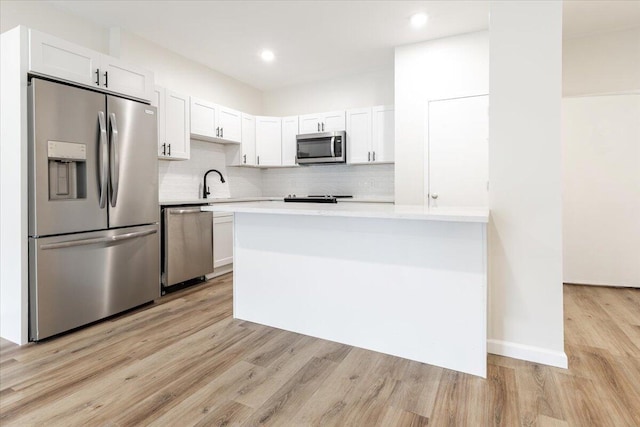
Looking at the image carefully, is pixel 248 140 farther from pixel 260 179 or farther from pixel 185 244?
pixel 185 244

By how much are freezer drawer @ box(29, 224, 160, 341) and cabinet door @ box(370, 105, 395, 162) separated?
2.85m

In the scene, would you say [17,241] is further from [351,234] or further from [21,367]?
[351,234]

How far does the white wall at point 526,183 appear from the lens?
76.5 inches

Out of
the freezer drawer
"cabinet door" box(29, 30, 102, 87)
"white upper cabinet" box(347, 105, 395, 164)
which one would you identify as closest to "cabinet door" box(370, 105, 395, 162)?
"white upper cabinet" box(347, 105, 395, 164)

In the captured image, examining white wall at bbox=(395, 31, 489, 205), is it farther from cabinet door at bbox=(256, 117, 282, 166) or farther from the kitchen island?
cabinet door at bbox=(256, 117, 282, 166)

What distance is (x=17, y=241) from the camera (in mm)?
2279

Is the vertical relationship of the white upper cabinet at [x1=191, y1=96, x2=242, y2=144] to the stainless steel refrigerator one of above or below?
above

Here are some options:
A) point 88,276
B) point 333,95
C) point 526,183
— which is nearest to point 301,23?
point 333,95

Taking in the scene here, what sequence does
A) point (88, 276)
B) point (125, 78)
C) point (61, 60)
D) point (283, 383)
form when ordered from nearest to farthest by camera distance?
point (283, 383)
point (61, 60)
point (88, 276)
point (125, 78)

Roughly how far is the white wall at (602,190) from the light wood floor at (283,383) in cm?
145

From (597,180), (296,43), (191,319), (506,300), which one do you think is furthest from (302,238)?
(597,180)

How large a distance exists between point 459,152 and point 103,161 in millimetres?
3409

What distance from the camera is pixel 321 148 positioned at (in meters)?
4.68

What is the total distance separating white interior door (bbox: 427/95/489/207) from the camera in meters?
3.58
